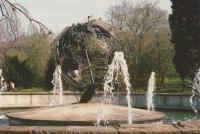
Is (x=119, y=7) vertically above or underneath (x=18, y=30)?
above

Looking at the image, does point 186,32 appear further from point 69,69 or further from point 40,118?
point 40,118

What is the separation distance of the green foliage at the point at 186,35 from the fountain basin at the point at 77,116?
2400cm

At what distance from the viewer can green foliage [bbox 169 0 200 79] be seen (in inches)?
1470

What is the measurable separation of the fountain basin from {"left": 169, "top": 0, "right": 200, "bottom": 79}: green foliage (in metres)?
24.0

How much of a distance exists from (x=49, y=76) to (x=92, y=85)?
1048 inches

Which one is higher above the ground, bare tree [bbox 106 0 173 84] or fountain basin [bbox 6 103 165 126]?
bare tree [bbox 106 0 173 84]

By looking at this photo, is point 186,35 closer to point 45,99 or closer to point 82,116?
point 45,99

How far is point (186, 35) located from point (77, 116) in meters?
27.3

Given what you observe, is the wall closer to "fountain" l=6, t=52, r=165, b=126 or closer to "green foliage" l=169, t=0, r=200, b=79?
"fountain" l=6, t=52, r=165, b=126

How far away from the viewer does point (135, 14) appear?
47688 millimetres

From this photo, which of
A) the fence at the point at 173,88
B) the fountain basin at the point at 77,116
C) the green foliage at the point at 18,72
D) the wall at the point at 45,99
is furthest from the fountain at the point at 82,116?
the green foliage at the point at 18,72

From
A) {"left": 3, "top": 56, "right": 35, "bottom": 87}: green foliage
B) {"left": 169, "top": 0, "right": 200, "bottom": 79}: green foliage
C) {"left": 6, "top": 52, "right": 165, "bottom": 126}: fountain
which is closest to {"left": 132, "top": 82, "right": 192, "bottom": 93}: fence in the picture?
{"left": 169, "top": 0, "right": 200, "bottom": 79}: green foliage

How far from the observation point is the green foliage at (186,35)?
1470 inches

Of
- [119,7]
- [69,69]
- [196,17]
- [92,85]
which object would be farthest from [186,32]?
[92,85]
